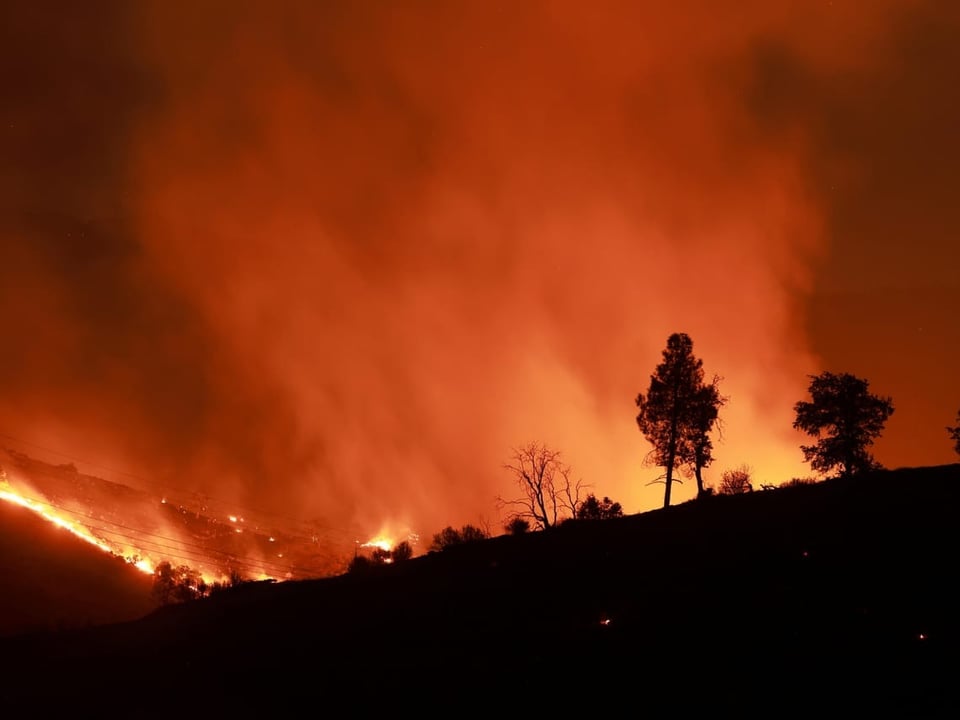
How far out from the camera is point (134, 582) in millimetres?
100938

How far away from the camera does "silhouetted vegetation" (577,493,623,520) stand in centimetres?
4784

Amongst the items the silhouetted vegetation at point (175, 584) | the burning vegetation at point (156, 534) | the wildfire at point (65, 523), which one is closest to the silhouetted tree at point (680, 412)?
the silhouetted vegetation at point (175, 584)

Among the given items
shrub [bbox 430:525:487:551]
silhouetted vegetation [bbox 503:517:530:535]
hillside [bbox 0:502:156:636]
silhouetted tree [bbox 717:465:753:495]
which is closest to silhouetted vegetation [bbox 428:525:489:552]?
shrub [bbox 430:525:487:551]

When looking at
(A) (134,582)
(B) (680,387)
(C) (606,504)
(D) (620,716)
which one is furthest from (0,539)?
(D) (620,716)

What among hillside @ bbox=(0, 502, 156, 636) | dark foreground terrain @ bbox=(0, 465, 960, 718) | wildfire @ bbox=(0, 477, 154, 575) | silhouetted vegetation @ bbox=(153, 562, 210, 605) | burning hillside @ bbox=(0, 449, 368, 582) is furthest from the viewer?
burning hillside @ bbox=(0, 449, 368, 582)

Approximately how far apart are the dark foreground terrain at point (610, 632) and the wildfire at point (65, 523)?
88.8 m

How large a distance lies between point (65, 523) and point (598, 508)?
109m

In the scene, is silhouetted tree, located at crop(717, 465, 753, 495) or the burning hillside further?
the burning hillside

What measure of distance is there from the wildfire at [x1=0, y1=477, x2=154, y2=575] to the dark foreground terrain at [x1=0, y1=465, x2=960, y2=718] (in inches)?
3498

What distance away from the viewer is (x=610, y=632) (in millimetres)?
18062

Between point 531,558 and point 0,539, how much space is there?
321ft

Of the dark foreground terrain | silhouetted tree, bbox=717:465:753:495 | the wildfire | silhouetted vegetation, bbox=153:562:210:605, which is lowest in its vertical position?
the dark foreground terrain

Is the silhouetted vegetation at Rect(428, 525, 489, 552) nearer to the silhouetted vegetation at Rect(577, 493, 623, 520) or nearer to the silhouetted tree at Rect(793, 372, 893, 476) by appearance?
the silhouetted vegetation at Rect(577, 493, 623, 520)

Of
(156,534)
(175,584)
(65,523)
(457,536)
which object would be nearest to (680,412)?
(457,536)
